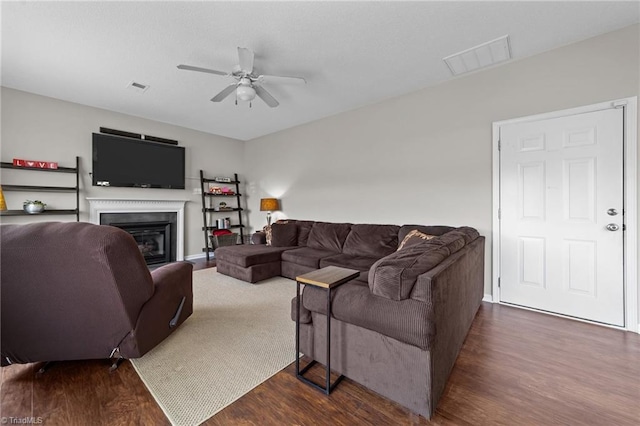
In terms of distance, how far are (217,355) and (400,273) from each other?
1491 mm

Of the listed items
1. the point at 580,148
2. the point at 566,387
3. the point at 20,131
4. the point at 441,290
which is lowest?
the point at 566,387

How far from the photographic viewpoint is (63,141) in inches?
155

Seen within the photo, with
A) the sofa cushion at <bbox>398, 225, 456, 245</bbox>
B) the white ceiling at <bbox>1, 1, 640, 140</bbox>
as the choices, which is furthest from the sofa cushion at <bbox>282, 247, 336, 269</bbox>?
the white ceiling at <bbox>1, 1, 640, 140</bbox>

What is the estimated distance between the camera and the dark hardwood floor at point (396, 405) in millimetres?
1319

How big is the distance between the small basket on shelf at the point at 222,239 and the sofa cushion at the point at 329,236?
2086 millimetres

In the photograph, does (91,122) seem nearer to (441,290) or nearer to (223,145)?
(223,145)

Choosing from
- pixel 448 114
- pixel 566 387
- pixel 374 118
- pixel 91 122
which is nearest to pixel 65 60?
pixel 91 122

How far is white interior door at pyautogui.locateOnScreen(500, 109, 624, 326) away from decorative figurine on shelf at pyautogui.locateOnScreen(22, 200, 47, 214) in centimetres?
603

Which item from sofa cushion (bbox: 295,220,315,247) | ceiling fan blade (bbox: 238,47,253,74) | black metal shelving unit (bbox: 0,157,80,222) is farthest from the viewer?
sofa cushion (bbox: 295,220,315,247)

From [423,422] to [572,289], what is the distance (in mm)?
2325

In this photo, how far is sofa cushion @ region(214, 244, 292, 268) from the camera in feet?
11.9

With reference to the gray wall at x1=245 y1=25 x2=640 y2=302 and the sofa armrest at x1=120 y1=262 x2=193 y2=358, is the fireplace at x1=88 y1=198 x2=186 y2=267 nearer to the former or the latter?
the gray wall at x1=245 y1=25 x2=640 y2=302

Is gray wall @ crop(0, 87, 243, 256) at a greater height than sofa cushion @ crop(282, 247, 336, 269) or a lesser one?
greater

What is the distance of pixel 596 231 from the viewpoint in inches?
94.7
